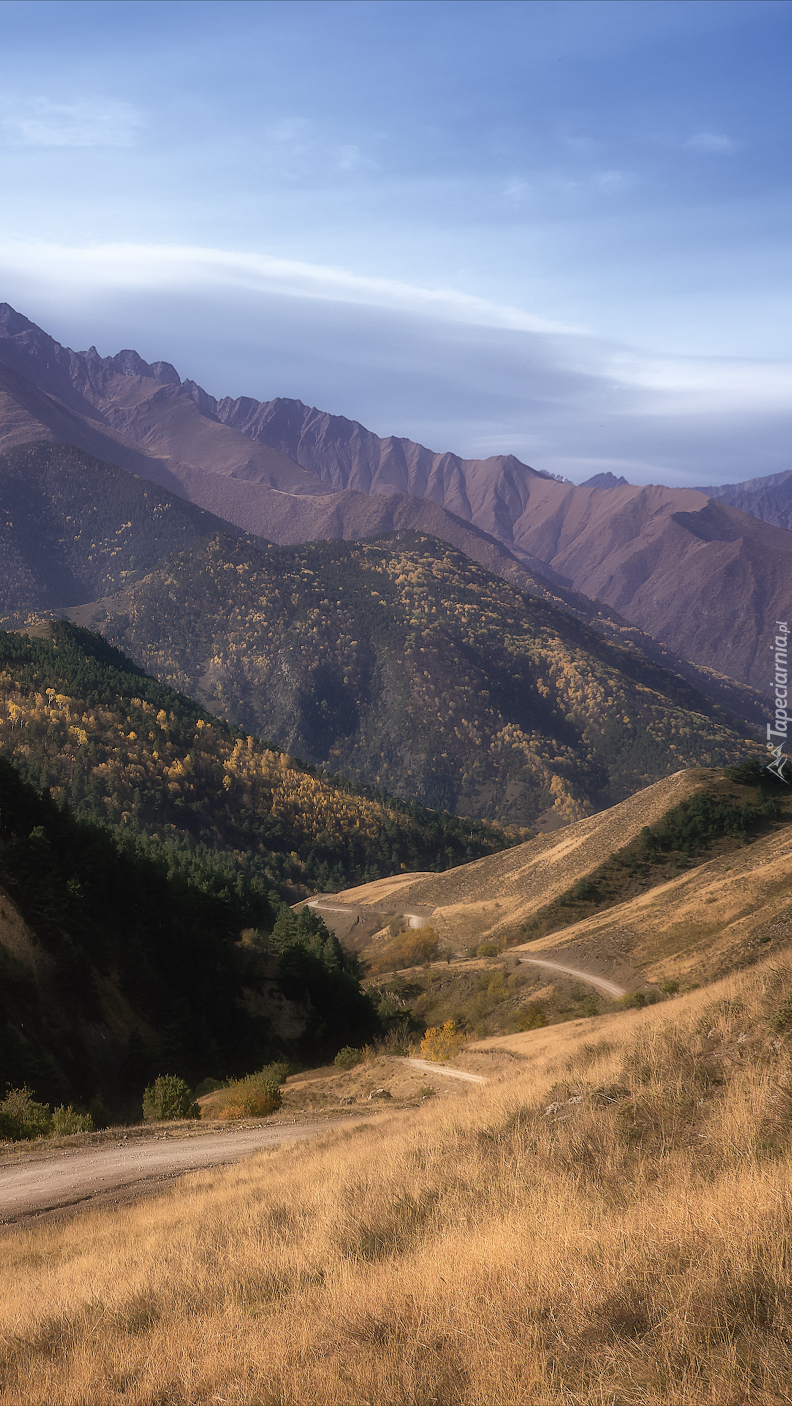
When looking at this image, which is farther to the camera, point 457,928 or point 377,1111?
point 457,928

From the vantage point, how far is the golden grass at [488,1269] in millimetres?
6367

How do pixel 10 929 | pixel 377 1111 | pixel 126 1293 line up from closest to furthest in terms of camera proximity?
pixel 126 1293 → pixel 377 1111 → pixel 10 929

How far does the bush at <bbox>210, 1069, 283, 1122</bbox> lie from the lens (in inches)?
1254

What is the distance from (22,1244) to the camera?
14.2m

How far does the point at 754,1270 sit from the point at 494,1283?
7.65 ft

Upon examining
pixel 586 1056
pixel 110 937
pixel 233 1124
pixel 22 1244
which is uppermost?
pixel 586 1056

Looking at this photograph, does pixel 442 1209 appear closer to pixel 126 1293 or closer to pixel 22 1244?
pixel 126 1293

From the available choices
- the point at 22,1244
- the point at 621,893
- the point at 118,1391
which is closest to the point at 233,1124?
the point at 22,1244

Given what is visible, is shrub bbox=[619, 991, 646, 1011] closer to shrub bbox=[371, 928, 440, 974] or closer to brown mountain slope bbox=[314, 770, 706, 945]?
brown mountain slope bbox=[314, 770, 706, 945]

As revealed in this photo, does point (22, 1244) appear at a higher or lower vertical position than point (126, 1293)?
lower

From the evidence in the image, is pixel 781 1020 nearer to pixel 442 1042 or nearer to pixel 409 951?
pixel 442 1042

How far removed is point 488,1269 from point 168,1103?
2822 centimetres

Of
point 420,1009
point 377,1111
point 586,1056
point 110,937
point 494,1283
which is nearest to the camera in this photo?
point 494,1283

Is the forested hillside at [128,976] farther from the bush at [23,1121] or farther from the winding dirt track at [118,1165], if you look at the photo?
the winding dirt track at [118,1165]
